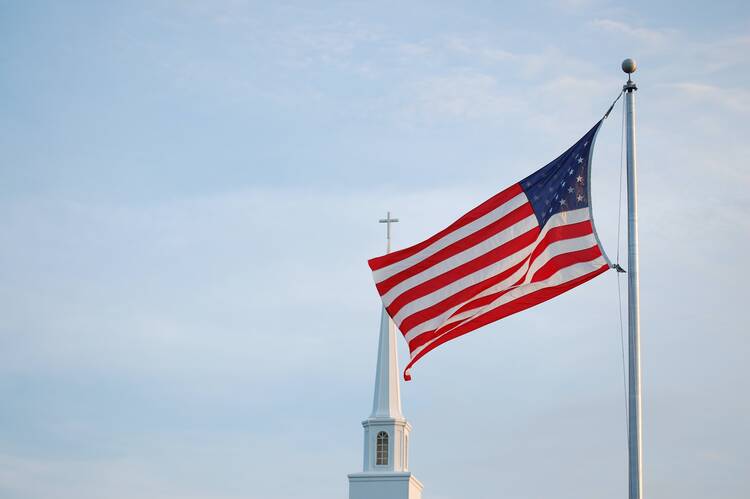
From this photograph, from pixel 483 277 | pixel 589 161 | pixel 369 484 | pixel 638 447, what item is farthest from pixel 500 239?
pixel 369 484

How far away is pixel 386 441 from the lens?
51438 mm

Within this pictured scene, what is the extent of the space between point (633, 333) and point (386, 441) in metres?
35.1

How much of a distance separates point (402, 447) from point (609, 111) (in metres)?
34.4

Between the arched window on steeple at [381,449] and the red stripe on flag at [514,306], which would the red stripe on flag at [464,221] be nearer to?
the red stripe on flag at [514,306]

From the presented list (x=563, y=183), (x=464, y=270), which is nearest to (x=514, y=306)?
(x=464, y=270)

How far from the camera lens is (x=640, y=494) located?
669 inches

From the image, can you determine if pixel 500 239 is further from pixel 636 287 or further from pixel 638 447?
pixel 638 447

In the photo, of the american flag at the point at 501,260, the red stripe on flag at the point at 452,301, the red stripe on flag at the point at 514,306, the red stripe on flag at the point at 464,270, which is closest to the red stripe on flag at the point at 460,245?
the american flag at the point at 501,260

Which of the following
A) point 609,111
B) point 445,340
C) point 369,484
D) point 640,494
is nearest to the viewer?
point 640,494

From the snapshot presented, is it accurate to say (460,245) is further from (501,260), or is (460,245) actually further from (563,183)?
(563,183)

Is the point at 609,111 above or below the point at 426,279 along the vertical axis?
above

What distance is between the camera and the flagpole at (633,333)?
17.0 metres

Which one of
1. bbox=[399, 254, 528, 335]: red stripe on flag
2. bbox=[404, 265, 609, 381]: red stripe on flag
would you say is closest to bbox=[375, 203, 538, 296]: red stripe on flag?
bbox=[399, 254, 528, 335]: red stripe on flag

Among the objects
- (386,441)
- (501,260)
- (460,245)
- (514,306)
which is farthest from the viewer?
(386,441)
